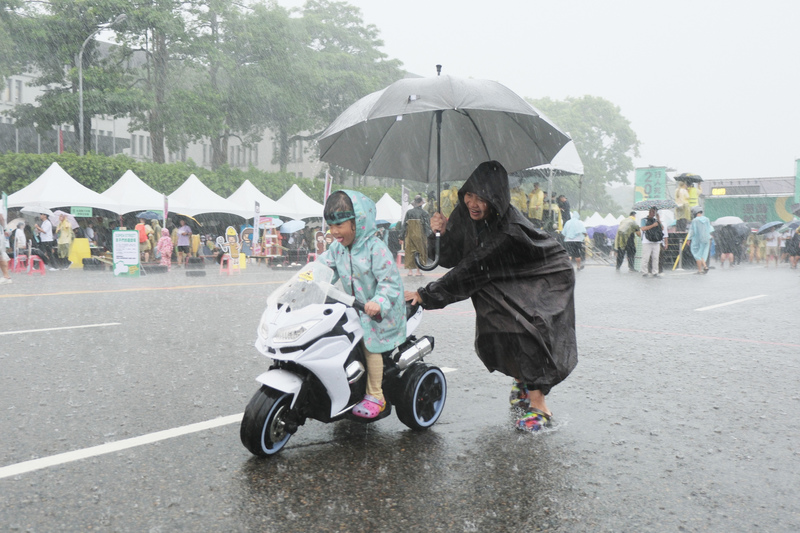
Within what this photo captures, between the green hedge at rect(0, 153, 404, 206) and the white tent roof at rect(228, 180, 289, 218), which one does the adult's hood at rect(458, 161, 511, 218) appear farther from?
the green hedge at rect(0, 153, 404, 206)

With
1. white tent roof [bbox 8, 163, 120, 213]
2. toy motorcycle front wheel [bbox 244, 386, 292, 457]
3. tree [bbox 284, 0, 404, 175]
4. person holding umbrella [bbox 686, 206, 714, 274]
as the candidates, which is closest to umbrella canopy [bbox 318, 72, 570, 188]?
toy motorcycle front wheel [bbox 244, 386, 292, 457]

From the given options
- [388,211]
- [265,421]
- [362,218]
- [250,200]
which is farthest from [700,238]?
[265,421]

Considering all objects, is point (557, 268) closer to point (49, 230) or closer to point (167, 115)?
point (49, 230)

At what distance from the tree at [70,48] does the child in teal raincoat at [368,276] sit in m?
32.9

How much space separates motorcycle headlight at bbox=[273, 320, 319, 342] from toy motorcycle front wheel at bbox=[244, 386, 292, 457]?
0.26 metres

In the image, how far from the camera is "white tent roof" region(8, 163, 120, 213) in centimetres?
2275

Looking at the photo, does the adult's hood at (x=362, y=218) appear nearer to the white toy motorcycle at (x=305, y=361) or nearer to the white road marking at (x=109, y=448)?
the white toy motorcycle at (x=305, y=361)

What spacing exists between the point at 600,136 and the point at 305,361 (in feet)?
268

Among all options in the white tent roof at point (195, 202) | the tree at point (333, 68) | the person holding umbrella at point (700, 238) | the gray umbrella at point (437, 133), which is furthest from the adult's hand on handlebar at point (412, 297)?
the tree at point (333, 68)

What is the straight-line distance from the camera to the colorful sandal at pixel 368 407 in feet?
12.9

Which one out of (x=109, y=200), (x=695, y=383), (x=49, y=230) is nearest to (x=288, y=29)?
(x=109, y=200)

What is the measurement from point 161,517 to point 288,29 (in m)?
43.7

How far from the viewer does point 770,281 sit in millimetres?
17297

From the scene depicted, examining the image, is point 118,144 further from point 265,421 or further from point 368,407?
point 265,421
